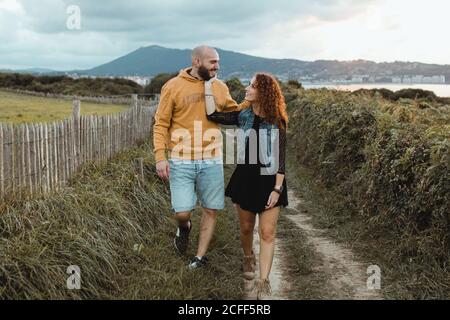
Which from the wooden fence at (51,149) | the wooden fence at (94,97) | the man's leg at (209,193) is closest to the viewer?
the man's leg at (209,193)

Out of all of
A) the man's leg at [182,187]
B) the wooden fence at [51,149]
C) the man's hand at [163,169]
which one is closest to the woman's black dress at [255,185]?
the man's leg at [182,187]

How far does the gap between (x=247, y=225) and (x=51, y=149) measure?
361 centimetres

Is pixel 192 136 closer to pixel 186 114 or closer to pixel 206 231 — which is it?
pixel 186 114

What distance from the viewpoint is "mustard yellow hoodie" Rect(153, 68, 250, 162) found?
529cm

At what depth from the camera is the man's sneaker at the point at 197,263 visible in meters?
5.33

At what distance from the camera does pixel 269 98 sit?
489cm

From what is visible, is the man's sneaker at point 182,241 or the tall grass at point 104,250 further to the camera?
the man's sneaker at point 182,241

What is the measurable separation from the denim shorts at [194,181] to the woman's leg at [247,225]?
309 millimetres

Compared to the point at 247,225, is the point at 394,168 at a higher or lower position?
higher

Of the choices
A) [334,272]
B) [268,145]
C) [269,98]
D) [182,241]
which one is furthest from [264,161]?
[334,272]

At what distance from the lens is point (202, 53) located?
5.21 meters

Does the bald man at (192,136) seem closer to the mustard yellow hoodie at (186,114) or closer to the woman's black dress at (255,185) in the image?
the mustard yellow hoodie at (186,114)
